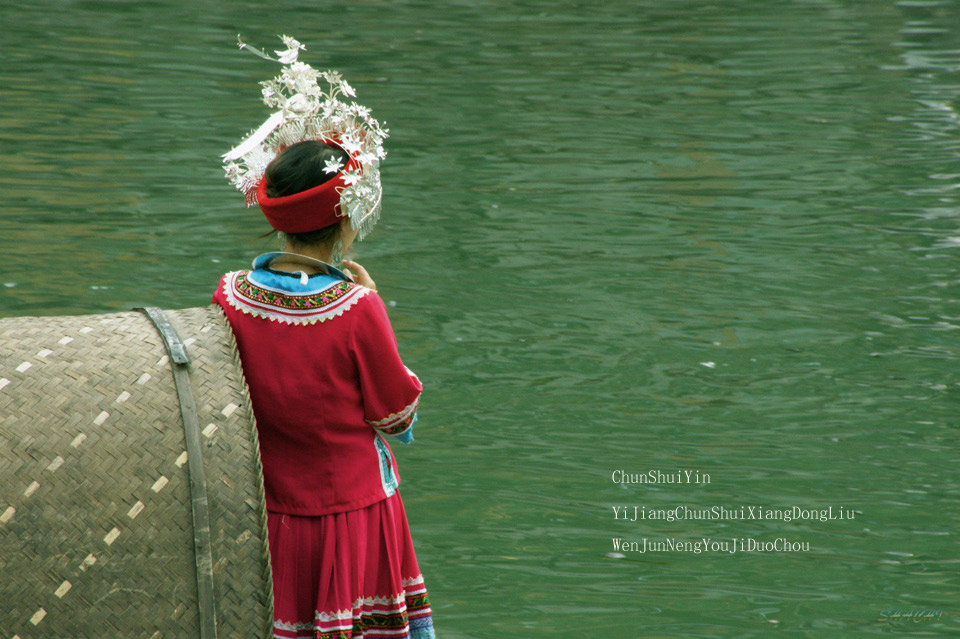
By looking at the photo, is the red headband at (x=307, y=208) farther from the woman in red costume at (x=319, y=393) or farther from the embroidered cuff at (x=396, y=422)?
the embroidered cuff at (x=396, y=422)

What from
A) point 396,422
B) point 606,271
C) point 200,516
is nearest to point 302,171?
point 396,422

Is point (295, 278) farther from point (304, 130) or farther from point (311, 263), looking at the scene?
point (304, 130)

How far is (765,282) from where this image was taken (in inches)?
245

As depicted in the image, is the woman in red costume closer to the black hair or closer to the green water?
the black hair

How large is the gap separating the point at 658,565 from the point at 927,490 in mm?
1130

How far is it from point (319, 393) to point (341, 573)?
1.15 ft

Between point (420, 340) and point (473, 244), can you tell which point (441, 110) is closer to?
point (473, 244)

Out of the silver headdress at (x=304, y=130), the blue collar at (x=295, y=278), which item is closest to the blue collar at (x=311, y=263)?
the blue collar at (x=295, y=278)

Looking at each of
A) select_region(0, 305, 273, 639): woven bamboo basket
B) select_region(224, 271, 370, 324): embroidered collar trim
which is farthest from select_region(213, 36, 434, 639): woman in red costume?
select_region(0, 305, 273, 639): woven bamboo basket

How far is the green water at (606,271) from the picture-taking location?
3.68 metres

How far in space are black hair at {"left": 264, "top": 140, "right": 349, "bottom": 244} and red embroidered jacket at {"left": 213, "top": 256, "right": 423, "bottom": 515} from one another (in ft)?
0.32

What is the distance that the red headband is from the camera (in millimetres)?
2238

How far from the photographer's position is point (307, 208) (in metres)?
2.25

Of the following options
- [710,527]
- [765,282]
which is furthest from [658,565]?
[765,282]
